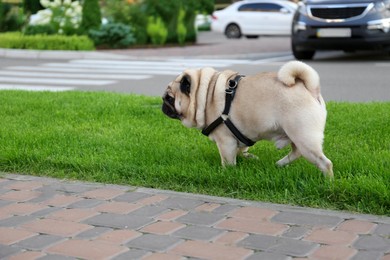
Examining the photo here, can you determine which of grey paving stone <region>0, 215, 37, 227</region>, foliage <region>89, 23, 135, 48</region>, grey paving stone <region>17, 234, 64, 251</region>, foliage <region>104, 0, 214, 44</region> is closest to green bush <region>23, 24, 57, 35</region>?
foliage <region>89, 23, 135, 48</region>

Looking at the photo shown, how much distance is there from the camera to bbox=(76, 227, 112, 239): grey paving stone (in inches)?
150

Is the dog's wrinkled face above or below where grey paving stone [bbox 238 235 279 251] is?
above

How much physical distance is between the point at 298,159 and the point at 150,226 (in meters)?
1.62

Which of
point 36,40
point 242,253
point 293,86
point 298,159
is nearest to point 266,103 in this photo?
point 293,86

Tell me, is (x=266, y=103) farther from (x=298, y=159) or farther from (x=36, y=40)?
(x=36, y=40)

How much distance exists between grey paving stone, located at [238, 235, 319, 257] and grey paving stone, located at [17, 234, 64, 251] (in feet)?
A: 3.37

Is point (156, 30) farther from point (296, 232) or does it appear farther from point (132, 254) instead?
point (132, 254)

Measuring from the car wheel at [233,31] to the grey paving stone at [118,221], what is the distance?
2243cm

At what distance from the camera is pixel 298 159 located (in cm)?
516

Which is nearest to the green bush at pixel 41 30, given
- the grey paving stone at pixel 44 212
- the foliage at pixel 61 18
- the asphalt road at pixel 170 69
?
the foliage at pixel 61 18

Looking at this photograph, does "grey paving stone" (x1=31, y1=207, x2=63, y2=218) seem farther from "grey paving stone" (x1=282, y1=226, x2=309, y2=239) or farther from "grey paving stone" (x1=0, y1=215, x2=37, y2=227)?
"grey paving stone" (x1=282, y1=226, x2=309, y2=239)

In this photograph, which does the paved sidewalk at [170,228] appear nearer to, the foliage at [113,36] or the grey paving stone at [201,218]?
the grey paving stone at [201,218]

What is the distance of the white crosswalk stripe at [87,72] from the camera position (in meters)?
11.7

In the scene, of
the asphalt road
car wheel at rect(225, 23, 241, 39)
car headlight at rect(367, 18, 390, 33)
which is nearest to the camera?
the asphalt road
